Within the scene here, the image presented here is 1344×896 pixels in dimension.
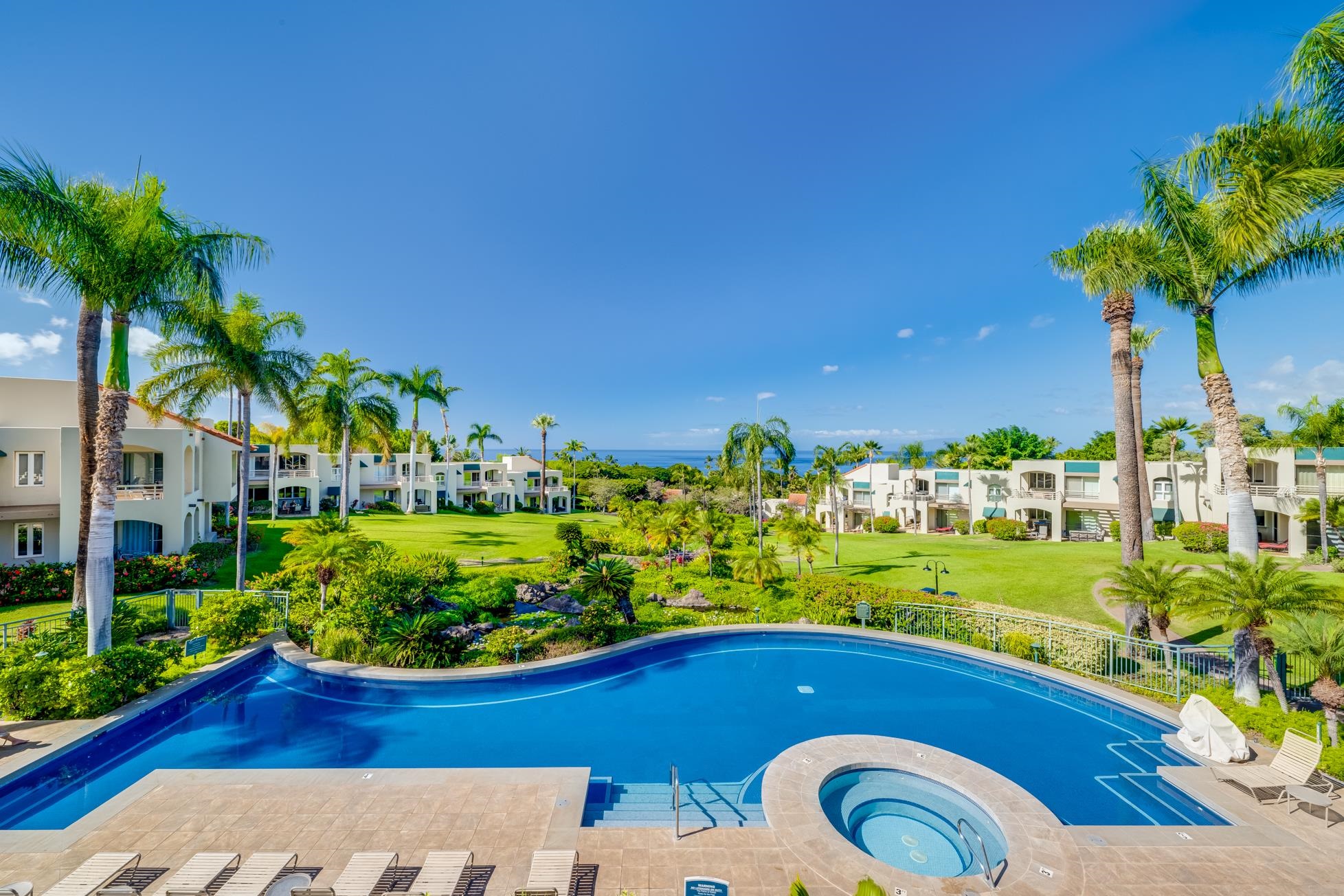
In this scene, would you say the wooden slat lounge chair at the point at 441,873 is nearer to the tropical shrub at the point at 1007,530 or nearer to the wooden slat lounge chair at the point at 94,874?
the wooden slat lounge chair at the point at 94,874

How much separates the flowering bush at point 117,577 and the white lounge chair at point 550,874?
19.8 metres

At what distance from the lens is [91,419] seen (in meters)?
16.1

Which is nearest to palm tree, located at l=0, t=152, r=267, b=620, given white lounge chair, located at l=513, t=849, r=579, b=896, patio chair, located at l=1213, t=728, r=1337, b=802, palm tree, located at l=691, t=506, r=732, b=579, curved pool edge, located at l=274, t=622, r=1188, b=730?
curved pool edge, located at l=274, t=622, r=1188, b=730

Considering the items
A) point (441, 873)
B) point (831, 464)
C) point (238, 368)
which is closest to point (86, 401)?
point (238, 368)

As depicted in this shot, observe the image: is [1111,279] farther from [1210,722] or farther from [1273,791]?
[1273,791]

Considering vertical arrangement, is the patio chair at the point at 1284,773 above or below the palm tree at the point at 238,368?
below

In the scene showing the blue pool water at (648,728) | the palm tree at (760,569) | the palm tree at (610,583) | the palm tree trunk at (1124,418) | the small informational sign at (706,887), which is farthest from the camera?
the palm tree at (760,569)

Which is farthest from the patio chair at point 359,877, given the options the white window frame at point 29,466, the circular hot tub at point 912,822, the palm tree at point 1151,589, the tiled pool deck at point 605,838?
the white window frame at point 29,466

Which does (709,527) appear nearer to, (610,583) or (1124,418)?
(610,583)

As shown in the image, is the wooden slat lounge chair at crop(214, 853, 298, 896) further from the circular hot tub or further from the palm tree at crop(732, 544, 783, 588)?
the palm tree at crop(732, 544, 783, 588)

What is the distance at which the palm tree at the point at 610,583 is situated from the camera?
56.5 feet

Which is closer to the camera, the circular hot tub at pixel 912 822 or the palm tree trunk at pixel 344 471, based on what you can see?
the circular hot tub at pixel 912 822

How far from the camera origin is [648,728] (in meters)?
11.5

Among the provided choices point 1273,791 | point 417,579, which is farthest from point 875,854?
point 417,579
